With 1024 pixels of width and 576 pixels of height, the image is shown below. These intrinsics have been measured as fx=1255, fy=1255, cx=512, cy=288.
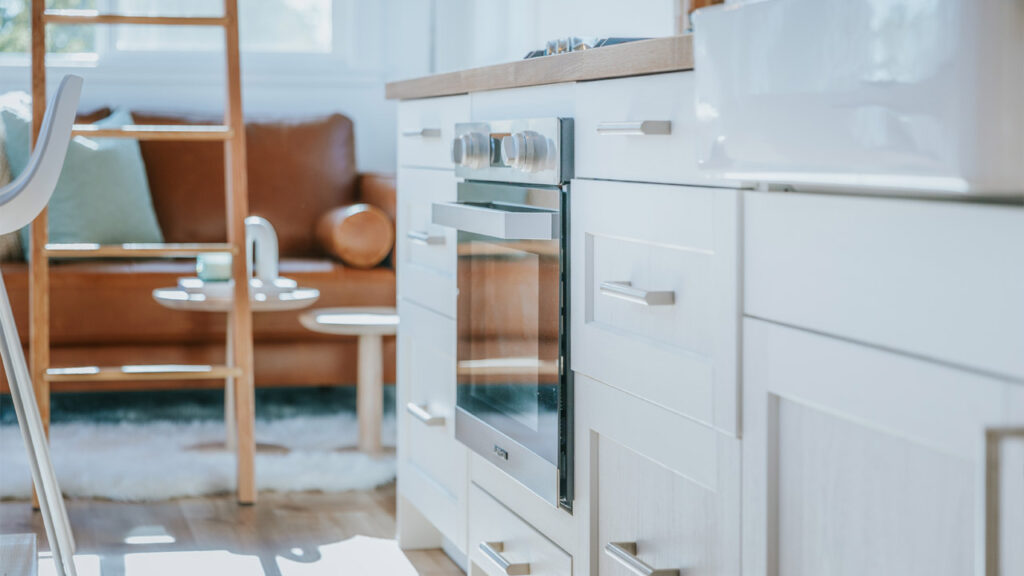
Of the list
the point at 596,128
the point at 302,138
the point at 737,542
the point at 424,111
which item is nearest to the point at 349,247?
the point at 302,138

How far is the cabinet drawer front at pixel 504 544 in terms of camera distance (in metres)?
1.77

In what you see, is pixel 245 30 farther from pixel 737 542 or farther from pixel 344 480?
pixel 737 542

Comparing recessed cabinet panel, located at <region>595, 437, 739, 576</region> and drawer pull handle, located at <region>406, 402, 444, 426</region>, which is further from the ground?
recessed cabinet panel, located at <region>595, 437, 739, 576</region>

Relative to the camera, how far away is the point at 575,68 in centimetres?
164

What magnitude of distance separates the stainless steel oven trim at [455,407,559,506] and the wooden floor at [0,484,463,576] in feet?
1.50

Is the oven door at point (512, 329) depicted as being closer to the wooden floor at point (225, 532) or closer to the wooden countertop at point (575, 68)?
the wooden countertop at point (575, 68)

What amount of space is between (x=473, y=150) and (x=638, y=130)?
2.02 ft

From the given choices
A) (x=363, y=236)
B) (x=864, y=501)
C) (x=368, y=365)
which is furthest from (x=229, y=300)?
(x=864, y=501)

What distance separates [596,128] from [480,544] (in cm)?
79

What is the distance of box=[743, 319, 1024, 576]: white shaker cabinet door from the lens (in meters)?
0.87

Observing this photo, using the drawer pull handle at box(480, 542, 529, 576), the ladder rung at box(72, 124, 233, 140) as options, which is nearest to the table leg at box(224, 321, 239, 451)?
the ladder rung at box(72, 124, 233, 140)

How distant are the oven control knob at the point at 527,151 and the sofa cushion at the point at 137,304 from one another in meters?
2.11

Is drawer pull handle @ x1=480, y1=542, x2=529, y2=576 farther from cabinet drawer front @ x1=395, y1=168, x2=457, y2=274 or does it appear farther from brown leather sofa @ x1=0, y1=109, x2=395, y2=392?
brown leather sofa @ x1=0, y1=109, x2=395, y2=392

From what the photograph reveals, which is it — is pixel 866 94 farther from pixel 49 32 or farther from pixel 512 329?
pixel 49 32
